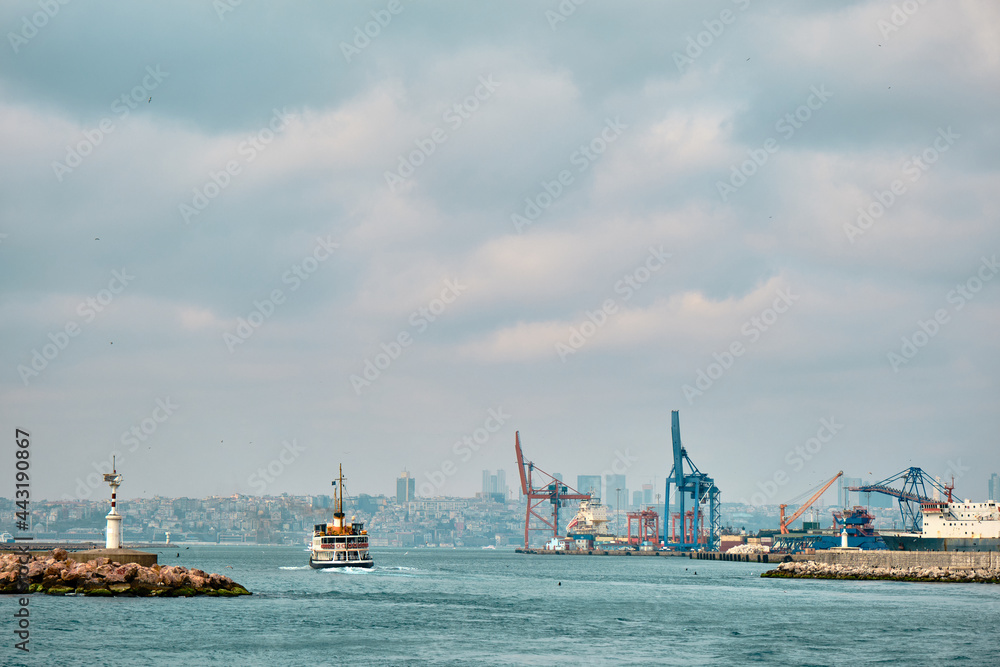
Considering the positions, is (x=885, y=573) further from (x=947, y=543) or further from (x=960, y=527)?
(x=960, y=527)

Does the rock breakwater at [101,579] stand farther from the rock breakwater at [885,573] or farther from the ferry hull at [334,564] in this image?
the rock breakwater at [885,573]

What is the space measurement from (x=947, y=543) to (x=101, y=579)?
9112 cm

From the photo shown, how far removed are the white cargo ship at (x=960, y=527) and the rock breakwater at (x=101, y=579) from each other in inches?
3285

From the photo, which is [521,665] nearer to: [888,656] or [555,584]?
[888,656]

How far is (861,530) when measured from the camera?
6073 inches

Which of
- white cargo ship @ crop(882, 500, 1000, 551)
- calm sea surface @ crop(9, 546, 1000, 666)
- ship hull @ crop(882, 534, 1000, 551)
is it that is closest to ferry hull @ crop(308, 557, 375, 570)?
calm sea surface @ crop(9, 546, 1000, 666)

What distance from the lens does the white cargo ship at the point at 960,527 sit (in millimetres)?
113500

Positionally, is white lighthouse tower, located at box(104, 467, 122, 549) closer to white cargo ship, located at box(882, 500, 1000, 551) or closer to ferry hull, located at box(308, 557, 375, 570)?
ferry hull, located at box(308, 557, 375, 570)

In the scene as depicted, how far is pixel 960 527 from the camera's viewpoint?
116938mm

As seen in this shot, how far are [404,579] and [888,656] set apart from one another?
59.2 meters

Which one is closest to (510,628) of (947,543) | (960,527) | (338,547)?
(338,547)

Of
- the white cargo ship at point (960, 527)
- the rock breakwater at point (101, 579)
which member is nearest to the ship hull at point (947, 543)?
the white cargo ship at point (960, 527)

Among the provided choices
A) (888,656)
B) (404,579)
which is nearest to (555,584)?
(404,579)

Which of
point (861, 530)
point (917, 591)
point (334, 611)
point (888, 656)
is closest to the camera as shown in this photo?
point (888, 656)
